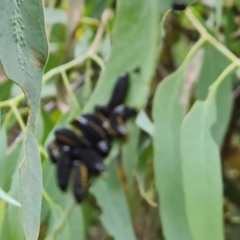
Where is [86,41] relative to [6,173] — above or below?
above

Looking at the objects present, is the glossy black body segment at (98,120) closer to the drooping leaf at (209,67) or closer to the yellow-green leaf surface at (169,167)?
the yellow-green leaf surface at (169,167)

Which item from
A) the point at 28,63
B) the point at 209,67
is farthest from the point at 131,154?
the point at 28,63

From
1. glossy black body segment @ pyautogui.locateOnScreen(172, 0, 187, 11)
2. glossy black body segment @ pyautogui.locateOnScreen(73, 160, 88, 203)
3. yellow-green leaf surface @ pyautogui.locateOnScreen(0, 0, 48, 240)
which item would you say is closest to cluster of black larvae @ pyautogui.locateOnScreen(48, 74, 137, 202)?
glossy black body segment @ pyautogui.locateOnScreen(73, 160, 88, 203)

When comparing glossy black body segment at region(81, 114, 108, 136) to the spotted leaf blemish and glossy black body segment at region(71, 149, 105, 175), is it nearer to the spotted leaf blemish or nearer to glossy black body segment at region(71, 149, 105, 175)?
glossy black body segment at region(71, 149, 105, 175)

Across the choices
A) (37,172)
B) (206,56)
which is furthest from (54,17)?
(37,172)

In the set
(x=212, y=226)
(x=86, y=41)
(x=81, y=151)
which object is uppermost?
(x=86, y=41)

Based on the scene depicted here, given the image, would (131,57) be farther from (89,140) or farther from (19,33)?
(19,33)

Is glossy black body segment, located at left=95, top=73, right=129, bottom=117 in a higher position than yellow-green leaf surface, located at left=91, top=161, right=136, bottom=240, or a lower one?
higher

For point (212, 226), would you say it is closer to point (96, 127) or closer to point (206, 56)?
point (96, 127)
